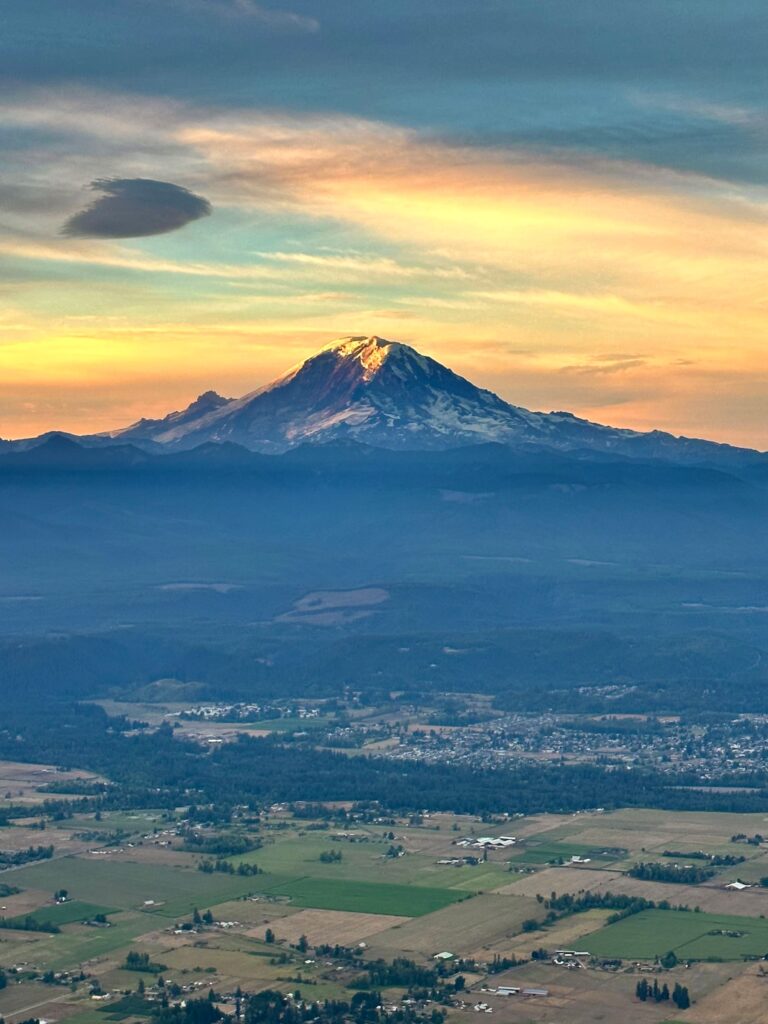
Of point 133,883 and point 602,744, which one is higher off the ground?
point 602,744

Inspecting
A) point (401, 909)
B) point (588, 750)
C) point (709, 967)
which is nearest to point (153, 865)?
point (401, 909)

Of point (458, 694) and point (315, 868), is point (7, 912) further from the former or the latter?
point (458, 694)

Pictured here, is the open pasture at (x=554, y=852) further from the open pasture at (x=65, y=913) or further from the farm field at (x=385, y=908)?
the open pasture at (x=65, y=913)

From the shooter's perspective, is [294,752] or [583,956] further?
[294,752]

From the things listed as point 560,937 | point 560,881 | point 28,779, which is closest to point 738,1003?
point 560,937

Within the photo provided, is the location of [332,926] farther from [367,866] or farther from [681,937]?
[681,937]

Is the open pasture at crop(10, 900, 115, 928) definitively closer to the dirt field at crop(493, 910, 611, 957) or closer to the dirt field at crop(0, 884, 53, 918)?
the dirt field at crop(0, 884, 53, 918)
